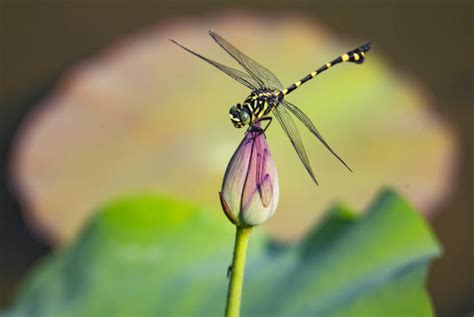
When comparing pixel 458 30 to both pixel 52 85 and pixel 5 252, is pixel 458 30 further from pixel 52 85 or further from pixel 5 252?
pixel 5 252

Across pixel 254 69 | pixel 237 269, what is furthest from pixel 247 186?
pixel 254 69

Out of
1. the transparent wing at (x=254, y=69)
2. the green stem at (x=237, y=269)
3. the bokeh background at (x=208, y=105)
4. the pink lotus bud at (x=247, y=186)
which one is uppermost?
the bokeh background at (x=208, y=105)

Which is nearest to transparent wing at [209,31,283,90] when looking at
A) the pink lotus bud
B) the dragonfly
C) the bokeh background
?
the dragonfly

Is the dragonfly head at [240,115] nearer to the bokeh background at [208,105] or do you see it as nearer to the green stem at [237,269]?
the green stem at [237,269]

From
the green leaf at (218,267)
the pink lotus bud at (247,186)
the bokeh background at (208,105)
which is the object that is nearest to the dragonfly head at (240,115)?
the pink lotus bud at (247,186)

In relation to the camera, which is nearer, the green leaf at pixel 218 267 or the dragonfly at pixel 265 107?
the dragonfly at pixel 265 107

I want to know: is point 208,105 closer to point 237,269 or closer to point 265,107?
point 265,107

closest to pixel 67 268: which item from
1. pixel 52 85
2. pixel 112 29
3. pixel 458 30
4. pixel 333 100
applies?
pixel 333 100

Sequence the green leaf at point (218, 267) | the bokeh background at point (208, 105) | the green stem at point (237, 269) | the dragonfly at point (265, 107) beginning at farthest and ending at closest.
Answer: the bokeh background at point (208, 105), the green leaf at point (218, 267), the dragonfly at point (265, 107), the green stem at point (237, 269)
